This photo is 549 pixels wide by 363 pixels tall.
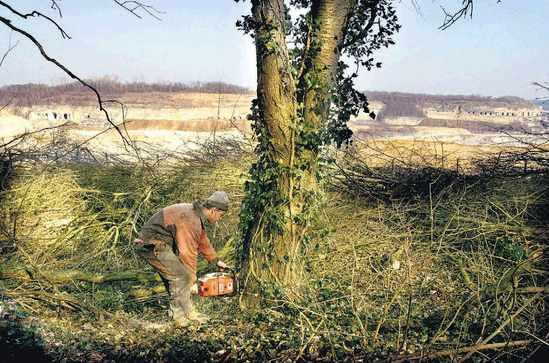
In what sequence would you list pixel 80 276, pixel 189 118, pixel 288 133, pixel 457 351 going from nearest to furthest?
pixel 457 351
pixel 288 133
pixel 80 276
pixel 189 118

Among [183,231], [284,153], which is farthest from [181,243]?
[284,153]

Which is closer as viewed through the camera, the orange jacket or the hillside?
the orange jacket

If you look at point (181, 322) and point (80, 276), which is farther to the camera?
point (80, 276)

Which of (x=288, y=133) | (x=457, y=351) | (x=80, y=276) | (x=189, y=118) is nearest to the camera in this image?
→ (x=457, y=351)

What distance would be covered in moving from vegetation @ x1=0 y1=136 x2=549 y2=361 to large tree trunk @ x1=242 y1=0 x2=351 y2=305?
277mm

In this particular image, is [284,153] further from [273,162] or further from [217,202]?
[217,202]

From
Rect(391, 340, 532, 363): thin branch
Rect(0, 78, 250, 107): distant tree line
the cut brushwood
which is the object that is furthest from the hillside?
Rect(391, 340, 532, 363): thin branch

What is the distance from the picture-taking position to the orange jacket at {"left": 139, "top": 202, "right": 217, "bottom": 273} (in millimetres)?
5574

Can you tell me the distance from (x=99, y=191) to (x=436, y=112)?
3291cm

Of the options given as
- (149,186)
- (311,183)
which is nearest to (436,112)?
(149,186)

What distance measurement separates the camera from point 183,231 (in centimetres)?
557

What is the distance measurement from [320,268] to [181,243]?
1.72 metres

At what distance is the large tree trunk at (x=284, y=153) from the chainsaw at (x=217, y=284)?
0.54 feet

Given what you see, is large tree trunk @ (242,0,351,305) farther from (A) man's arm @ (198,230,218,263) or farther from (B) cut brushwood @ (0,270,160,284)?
(B) cut brushwood @ (0,270,160,284)
